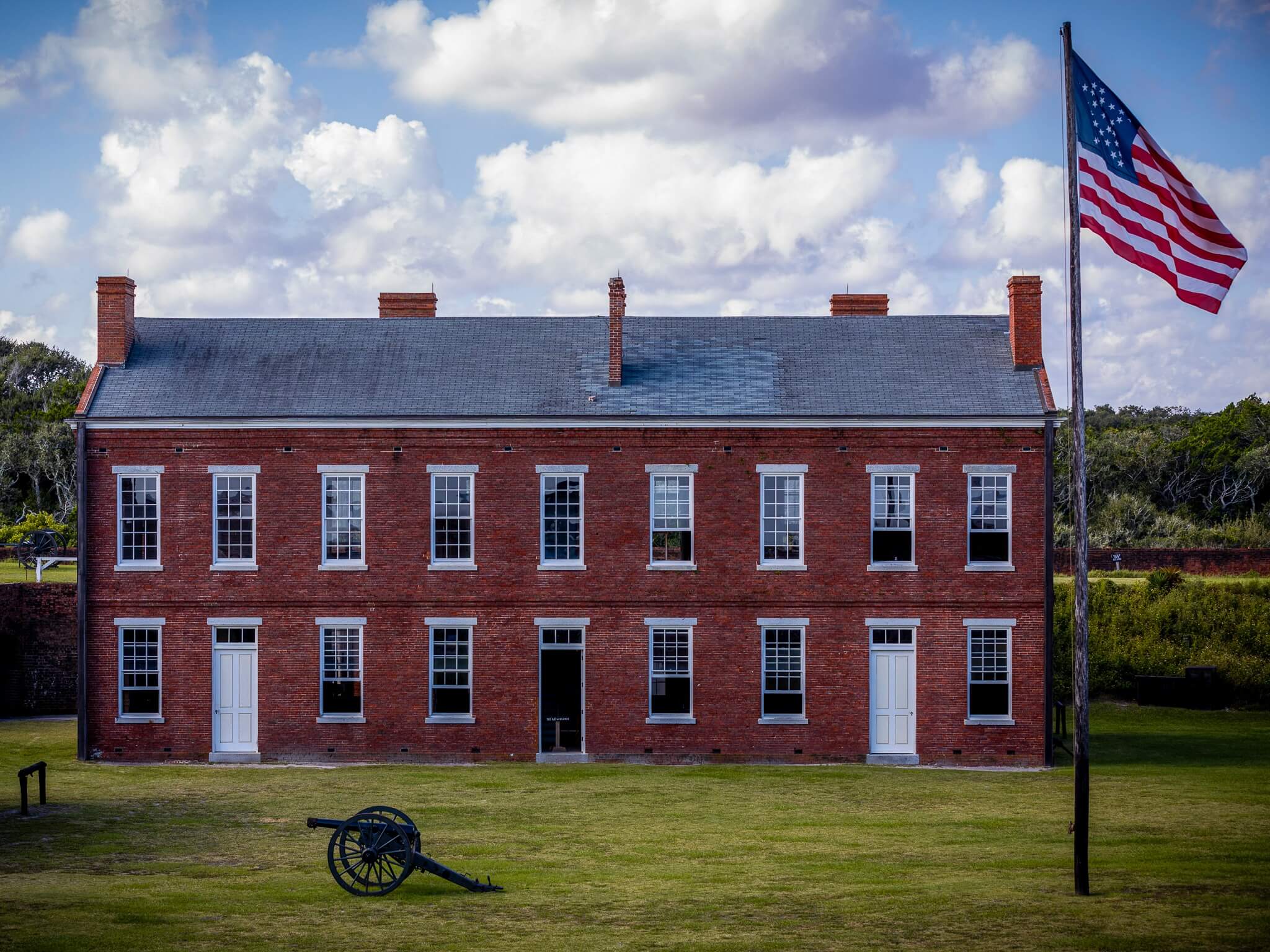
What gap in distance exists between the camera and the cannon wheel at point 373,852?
17766 mm

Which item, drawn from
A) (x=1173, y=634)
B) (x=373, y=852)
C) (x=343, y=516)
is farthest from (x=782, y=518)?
(x=1173, y=634)

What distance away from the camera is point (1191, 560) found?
5344 centimetres

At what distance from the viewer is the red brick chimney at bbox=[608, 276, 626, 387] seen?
32.2m

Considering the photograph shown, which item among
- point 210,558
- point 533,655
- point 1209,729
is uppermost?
point 210,558

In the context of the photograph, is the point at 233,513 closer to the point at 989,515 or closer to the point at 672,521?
the point at 672,521

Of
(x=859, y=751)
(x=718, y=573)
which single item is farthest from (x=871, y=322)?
(x=859, y=751)

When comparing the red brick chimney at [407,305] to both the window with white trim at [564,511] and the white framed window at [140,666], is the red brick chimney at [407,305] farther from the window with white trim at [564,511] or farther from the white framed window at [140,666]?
the white framed window at [140,666]

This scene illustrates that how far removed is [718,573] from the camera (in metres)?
31.1

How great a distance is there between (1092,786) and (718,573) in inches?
347

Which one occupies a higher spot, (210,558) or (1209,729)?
(210,558)

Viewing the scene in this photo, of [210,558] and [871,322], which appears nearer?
[210,558]

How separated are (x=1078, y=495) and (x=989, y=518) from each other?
14.2m

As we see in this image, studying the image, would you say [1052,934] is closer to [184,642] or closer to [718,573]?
[718,573]

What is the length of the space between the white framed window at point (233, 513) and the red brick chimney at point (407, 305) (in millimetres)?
6306
